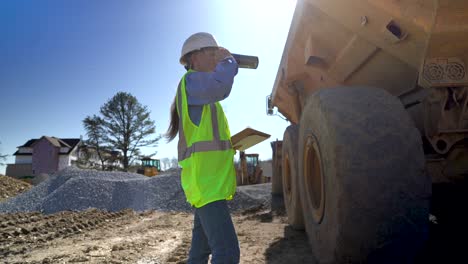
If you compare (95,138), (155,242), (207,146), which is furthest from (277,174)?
(95,138)

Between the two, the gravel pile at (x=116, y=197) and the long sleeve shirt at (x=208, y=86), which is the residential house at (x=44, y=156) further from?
the long sleeve shirt at (x=208, y=86)

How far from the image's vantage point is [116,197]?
37.7 feet

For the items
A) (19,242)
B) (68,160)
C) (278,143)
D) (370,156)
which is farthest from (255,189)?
(68,160)

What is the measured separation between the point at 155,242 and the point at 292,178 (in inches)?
86.8

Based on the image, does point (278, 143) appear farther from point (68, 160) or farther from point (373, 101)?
point (68, 160)

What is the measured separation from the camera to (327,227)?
2350mm

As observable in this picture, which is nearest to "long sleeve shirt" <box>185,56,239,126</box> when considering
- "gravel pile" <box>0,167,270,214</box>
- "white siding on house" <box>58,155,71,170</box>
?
"gravel pile" <box>0,167,270,214</box>

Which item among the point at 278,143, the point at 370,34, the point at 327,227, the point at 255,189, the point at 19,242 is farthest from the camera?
the point at 255,189

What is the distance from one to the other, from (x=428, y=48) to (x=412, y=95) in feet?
2.87

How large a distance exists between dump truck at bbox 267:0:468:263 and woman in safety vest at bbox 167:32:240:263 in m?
0.70

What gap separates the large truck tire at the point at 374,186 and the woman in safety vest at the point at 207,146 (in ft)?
2.20

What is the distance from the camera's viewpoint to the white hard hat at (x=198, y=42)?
217cm

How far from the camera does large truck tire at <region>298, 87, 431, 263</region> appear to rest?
6.69 ft

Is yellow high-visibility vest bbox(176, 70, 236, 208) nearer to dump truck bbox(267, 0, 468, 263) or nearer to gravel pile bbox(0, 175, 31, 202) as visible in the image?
dump truck bbox(267, 0, 468, 263)
